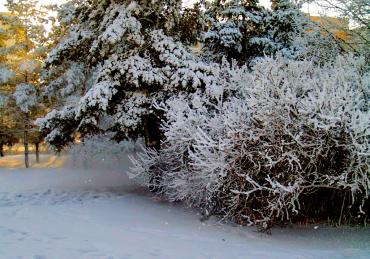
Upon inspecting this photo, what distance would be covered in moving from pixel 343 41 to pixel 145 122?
5918 mm

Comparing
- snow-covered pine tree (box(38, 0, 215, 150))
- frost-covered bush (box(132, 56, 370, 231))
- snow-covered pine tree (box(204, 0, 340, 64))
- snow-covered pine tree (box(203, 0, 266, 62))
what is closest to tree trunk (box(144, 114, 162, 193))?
snow-covered pine tree (box(38, 0, 215, 150))

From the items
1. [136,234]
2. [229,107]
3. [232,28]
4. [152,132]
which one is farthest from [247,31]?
[136,234]

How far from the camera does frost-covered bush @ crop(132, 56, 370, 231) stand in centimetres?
659

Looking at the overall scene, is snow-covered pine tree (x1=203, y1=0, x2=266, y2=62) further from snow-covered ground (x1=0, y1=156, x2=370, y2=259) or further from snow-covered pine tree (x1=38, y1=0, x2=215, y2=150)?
snow-covered ground (x1=0, y1=156, x2=370, y2=259)

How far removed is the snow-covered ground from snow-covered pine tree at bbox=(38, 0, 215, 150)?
7.11 feet

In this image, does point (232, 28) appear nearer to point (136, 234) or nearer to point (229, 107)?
point (229, 107)

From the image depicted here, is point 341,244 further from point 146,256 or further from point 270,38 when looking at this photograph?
point 270,38

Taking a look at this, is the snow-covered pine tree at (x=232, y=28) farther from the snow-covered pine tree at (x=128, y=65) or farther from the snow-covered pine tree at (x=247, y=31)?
the snow-covered pine tree at (x=128, y=65)

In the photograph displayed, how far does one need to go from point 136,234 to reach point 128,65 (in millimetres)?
5520

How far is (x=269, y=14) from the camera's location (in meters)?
15.3

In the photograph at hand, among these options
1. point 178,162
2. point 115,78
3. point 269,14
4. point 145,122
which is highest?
point 269,14

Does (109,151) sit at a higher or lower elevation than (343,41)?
lower

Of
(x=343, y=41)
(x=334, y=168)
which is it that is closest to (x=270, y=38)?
(x=343, y=41)

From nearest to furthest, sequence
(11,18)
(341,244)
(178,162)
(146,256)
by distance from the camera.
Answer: (146,256) → (341,244) → (178,162) → (11,18)
